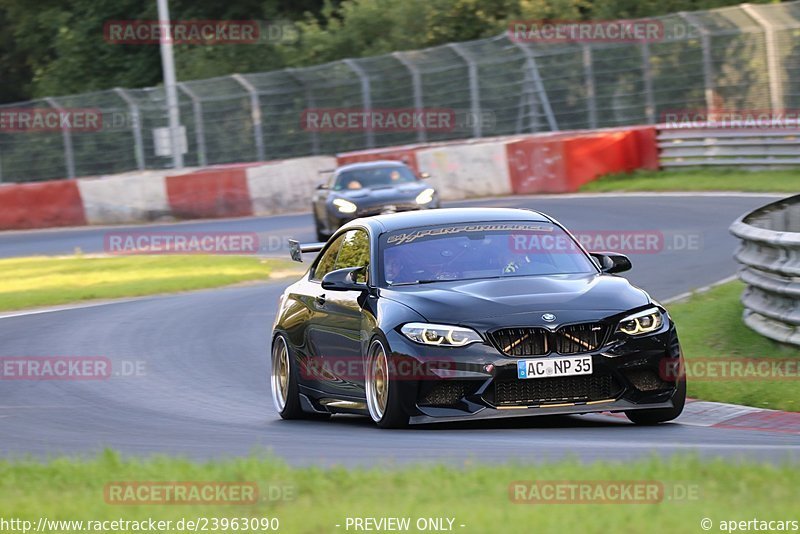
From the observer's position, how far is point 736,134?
30.1 meters

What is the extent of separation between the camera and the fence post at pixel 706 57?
3225 cm

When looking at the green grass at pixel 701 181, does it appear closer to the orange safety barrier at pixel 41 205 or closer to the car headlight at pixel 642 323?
the orange safety barrier at pixel 41 205

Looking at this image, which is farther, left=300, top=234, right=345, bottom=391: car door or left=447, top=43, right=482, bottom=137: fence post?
left=447, top=43, right=482, bottom=137: fence post

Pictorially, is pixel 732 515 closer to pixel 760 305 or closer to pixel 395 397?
pixel 395 397

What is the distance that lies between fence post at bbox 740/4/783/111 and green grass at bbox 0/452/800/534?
25.5 metres

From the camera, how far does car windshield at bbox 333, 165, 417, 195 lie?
26.8 metres

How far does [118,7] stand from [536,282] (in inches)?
2030

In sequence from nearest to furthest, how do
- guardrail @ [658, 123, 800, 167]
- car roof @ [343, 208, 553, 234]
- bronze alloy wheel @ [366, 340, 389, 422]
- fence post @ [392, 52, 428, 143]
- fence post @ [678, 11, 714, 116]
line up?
bronze alloy wheel @ [366, 340, 389, 422]
car roof @ [343, 208, 553, 234]
guardrail @ [658, 123, 800, 167]
fence post @ [678, 11, 714, 116]
fence post @ [392, 52, 428, 143]

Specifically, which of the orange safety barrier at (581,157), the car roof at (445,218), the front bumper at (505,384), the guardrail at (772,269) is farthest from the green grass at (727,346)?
the orange safety barrier at (581,157)

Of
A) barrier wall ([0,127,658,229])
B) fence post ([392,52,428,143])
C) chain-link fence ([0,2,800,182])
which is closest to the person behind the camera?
barrier wall ([0,127,658,229])

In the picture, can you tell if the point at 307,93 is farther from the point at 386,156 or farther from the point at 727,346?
the point at 727,346

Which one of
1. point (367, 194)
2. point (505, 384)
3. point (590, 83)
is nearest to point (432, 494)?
point (505, 384)

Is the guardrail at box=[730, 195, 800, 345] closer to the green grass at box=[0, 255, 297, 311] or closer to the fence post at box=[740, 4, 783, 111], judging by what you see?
the green grass at box=[0, 255, 297, 311]

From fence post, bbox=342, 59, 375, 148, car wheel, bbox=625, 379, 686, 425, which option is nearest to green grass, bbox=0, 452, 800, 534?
car wheel, bbox=625, 379, 686, 425
